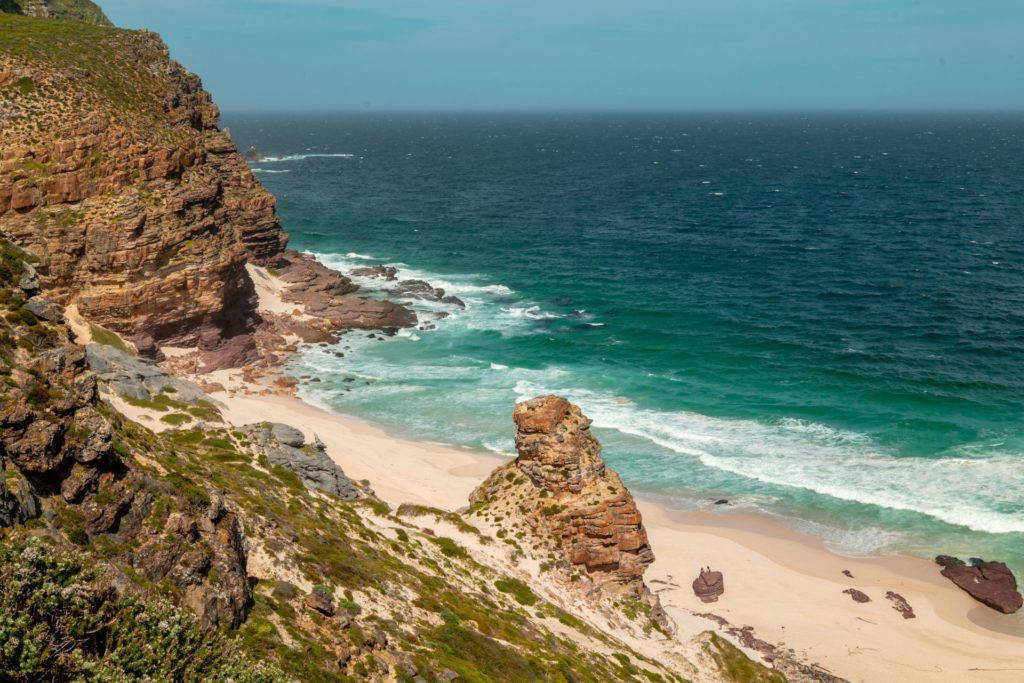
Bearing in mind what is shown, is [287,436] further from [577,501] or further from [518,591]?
[577,501]

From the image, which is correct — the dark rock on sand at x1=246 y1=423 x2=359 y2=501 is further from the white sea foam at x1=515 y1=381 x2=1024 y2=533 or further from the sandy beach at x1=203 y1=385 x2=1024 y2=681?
the white sea foam at x1=515 y1=381 x2=1024 y2=533

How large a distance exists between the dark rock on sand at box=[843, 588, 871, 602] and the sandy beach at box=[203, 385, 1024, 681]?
0.93 ft

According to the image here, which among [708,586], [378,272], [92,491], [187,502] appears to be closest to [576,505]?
[708,586]

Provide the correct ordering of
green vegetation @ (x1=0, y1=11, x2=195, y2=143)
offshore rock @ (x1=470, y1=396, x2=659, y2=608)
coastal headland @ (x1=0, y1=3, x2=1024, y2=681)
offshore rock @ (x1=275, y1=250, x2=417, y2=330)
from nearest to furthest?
coastal headland @ (x1=0, y1=3, x2=1024, y2=681) → offshore rock @ (x1=470, y1=396, x2=659, y2=608) → green vegetation @ (x1=0, y1=11, x2=195, y2=143) → offshore rock @ (x1=275, y1=250, x2=417, y2=330)

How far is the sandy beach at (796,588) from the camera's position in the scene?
130ft

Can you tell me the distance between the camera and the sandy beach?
130ft

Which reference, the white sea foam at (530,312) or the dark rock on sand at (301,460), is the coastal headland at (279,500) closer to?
the dark rock on sand at (301,460)

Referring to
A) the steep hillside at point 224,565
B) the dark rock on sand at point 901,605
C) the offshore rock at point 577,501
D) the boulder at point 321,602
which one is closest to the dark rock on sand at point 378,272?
the steep hillside at point 224,565

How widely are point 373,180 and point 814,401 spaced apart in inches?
5760

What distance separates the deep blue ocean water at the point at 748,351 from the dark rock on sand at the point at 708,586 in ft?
25.5

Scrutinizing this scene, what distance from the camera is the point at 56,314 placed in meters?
25.5

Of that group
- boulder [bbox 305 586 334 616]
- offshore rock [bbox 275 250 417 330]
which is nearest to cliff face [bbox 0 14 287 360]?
offshore rock [bbox 275 250 417 330]

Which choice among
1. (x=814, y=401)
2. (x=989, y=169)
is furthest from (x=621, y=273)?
(x=989, y=169)

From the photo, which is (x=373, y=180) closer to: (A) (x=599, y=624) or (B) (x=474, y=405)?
(B) (x=474, y=405)
